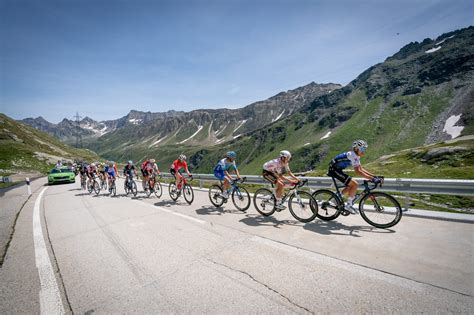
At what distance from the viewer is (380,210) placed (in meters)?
6.40

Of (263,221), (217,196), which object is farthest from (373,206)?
(217,196)

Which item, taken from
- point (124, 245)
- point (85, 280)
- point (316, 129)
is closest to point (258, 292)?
point (85, 280)

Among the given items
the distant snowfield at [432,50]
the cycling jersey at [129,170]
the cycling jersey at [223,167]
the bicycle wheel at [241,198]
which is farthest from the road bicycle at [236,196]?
the distant snowfield at [432,50]

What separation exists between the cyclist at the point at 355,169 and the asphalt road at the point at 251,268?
0.79m

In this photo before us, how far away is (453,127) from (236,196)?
12840cm

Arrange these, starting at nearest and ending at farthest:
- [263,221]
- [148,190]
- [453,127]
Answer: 1. [263,221]
2. [148,190]
3. [453,127]

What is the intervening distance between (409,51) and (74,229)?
262566 millimetres

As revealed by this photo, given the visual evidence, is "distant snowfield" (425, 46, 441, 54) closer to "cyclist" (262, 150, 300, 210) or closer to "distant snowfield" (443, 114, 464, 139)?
"distant snowfield" (443, 114, 464, 139)

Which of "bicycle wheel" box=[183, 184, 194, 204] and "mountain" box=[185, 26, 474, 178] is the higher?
"mountain" box=[185, 26, 474, 178]

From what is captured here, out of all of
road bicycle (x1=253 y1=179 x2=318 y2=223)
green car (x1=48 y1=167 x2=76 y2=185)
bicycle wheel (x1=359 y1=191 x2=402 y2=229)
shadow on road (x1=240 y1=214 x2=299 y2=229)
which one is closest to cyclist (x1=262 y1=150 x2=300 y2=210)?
road bicycle (x1=253 y1=179 x2=318 y2=223)

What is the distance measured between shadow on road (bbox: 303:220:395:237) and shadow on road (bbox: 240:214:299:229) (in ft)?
2.15

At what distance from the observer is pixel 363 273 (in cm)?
394

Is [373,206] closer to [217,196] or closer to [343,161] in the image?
[343,161]

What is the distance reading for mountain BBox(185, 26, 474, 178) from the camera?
104m
